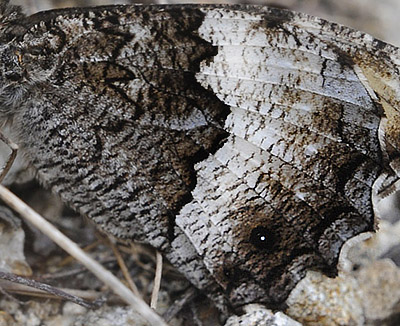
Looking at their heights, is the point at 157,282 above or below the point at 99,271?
above

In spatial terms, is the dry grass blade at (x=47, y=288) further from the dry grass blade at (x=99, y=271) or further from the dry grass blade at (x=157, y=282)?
the dry grass blade at (x=99, y=271)

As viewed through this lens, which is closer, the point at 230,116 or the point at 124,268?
the point at 230,116

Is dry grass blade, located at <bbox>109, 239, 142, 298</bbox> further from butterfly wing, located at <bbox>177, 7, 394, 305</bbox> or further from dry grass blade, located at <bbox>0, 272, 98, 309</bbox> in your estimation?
butterfly wing, located at <bbox>177, 7, 394, 305</bbox>

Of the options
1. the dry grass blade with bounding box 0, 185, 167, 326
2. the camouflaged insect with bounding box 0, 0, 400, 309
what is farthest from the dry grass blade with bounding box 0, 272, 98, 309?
the dry grass blade with bounding box 0, 185, 167, 326

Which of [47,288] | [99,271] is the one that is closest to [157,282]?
[47,288]

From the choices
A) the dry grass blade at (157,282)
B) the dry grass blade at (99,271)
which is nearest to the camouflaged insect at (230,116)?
the dry grass blade at (157,282)

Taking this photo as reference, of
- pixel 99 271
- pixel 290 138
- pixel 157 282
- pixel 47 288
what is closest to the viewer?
pixel 99 271

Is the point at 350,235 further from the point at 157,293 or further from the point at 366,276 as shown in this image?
the point at 157,293

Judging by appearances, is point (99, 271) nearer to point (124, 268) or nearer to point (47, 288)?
point (47, 288)

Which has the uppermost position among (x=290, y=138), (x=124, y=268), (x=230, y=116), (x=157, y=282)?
(x=230, y=116)
